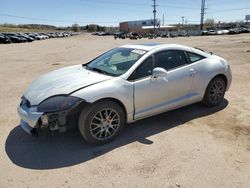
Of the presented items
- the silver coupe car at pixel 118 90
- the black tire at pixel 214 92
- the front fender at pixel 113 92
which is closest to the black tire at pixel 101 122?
the silver coupe car at pixel 118 90

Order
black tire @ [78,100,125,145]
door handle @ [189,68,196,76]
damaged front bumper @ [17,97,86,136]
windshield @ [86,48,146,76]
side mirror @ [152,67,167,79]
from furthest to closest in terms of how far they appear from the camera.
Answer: door handle @ [189,68,196,76], windshield @ [86,48,146,76], side mirror @ [152,67,167,79], black tire @ [78,100,125,145], damaged front bumper @ [17,97,86,136]

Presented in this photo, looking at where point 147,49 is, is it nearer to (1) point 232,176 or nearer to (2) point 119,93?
(2) point 119,93

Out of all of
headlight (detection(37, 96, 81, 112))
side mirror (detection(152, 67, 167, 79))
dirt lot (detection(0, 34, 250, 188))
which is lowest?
dirt lot (detection(0, 34, 250, 188))

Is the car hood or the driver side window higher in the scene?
the driver side window

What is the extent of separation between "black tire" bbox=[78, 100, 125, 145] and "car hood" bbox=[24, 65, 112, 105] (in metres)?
0.38

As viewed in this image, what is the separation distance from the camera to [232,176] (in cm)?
289

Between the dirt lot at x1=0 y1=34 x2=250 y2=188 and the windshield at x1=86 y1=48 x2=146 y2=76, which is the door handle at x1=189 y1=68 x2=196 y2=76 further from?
the windshield at x1=86 y1=48 x2=146 y2=76

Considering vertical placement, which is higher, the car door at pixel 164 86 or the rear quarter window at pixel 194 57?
the rear quarter window at pixel 194 57

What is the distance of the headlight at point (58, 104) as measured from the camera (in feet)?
10.8

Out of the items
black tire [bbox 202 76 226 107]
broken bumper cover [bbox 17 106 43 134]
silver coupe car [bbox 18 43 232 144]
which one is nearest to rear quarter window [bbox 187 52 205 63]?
silver coupe car [bbox 18 43 232 144]

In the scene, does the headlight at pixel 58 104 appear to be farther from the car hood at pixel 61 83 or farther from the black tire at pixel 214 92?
the black tire at pixel 214 92

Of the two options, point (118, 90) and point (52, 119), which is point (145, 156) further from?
point (52, 119)

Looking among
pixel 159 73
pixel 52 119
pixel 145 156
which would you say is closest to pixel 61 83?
pixel 52 119

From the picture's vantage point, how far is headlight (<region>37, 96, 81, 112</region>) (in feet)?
10.8
